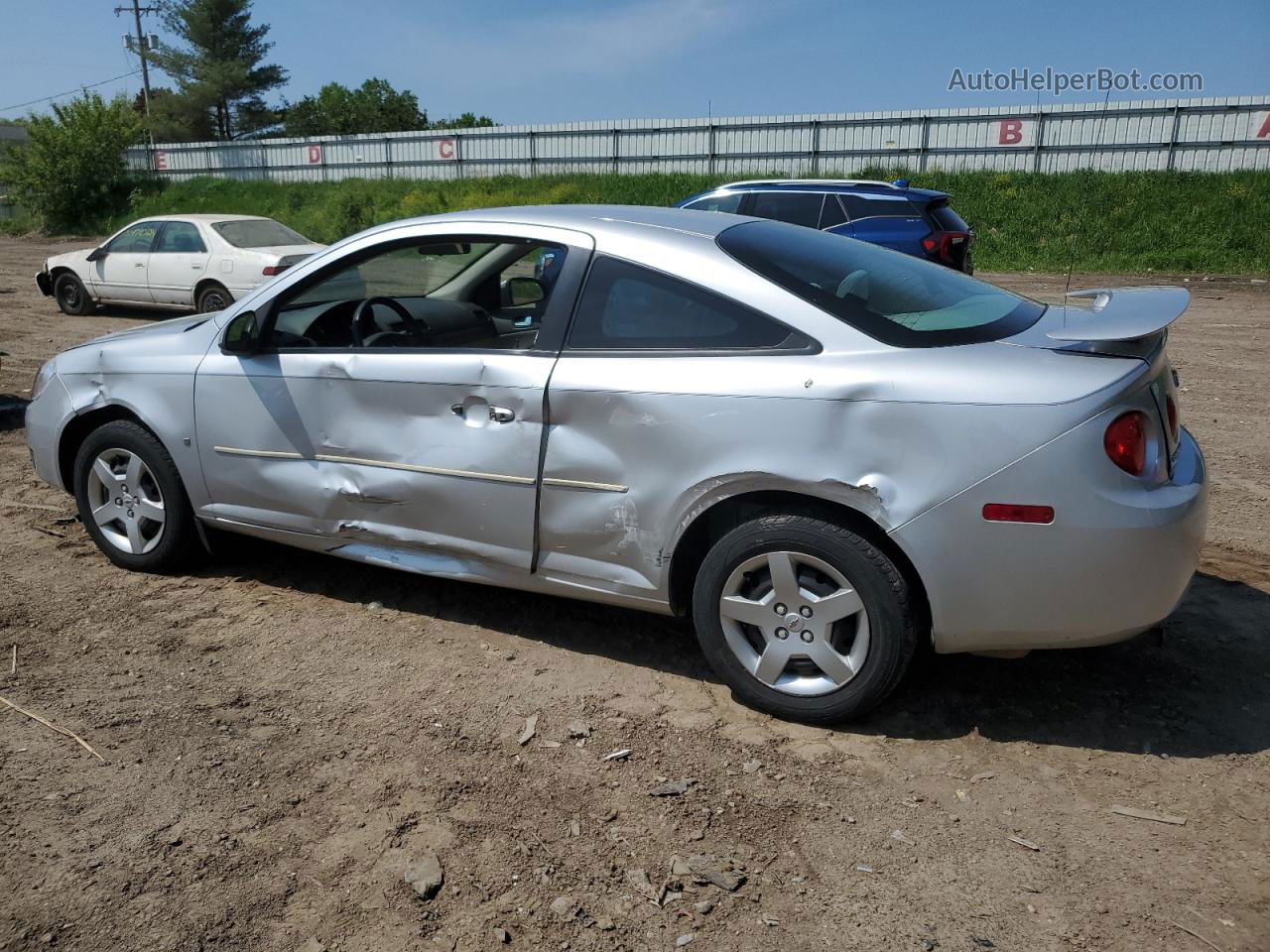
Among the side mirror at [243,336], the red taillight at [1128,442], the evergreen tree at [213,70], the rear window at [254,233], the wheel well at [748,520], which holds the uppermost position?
the evergreen tree at [213,70]

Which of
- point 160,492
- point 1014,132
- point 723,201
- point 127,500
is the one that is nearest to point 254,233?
point 723,201

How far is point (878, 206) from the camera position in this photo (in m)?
12.2

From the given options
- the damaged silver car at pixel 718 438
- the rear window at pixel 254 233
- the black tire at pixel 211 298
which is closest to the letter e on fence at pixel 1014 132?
the rear window at pixel 254 233

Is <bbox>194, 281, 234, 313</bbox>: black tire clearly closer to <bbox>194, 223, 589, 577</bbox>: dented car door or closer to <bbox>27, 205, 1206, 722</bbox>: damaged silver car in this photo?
<bbox>27, 205, 1206, 722</bbox>: damaged silver car

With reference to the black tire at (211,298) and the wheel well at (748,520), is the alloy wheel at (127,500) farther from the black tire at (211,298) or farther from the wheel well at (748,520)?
the black tire at (211,298)

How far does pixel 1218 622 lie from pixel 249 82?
6249cm

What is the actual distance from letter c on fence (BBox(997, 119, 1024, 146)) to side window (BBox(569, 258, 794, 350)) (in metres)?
24.6

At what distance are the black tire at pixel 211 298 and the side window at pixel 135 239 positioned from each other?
1.24 meters

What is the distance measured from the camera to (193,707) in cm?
364

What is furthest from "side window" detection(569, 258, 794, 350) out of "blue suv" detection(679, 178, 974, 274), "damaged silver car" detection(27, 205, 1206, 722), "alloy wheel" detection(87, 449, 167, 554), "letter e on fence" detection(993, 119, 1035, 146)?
"letter e on fence" detection(993, 119, 1035, 146)

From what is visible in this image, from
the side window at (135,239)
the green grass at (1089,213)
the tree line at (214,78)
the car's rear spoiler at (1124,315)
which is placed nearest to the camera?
the car's rear spoiler at (1124,315)

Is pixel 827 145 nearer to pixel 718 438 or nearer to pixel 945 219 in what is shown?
pixel 945 219

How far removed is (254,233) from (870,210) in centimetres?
755

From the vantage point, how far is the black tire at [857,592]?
3.18m
